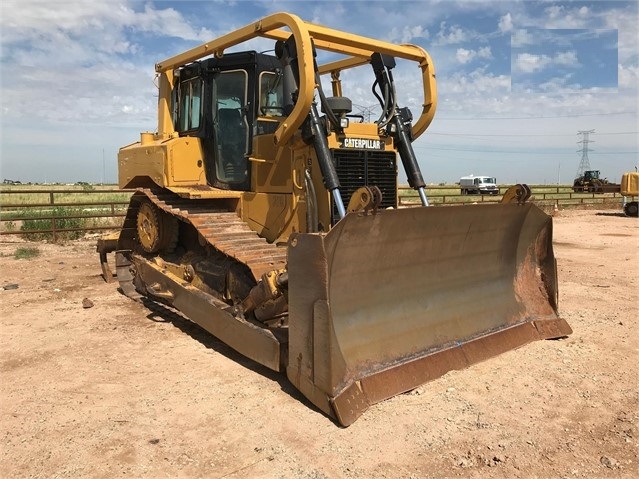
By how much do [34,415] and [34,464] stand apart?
0.72 metres

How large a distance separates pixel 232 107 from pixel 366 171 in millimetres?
→ 1805

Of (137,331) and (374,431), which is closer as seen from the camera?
(374,431)

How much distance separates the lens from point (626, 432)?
3.61 m

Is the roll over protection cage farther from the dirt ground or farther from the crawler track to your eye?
the dirt ground

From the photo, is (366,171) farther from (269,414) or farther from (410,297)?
(269,414)

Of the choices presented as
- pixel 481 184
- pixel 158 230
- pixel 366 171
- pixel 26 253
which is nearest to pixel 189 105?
pixel 158 230

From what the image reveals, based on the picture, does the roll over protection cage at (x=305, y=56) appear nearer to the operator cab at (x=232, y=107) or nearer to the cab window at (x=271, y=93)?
the operator cab at (x=232, y=107)

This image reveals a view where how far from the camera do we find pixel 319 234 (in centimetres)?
380

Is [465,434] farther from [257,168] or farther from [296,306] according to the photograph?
[257,168]

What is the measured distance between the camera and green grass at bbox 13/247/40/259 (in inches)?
427

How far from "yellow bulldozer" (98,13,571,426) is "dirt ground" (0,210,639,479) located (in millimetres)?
245

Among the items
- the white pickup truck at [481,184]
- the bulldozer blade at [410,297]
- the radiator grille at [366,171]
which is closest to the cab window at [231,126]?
the radiator grille at [366,171]

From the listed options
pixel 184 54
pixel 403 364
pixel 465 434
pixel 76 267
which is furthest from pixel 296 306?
pixel 76 267

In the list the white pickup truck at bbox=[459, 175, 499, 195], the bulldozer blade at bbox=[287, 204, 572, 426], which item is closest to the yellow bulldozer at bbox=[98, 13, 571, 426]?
the bulldozer blade at bbox=[287, 204, 572, 426]
